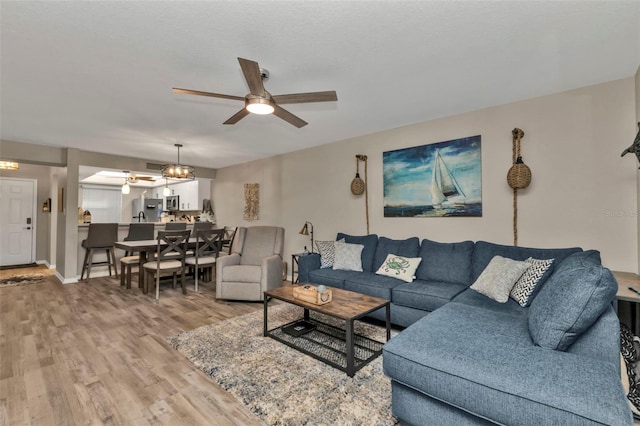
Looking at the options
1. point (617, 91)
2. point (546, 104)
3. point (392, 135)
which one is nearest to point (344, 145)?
point (392, 135)

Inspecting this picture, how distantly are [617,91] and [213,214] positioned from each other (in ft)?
24.2

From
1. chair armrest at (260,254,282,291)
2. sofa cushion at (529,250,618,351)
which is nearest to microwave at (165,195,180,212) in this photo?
chair armrest at (260,254,282,291)

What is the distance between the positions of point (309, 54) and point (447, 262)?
2.52 meters

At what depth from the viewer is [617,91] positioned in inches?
103

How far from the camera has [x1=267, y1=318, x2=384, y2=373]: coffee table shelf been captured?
7.82ft

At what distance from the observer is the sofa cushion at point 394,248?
3.56 metres

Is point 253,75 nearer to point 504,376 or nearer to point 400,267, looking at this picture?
point 504,376

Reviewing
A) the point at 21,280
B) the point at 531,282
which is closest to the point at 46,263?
the point at 21,280

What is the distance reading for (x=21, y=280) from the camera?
5.21 m

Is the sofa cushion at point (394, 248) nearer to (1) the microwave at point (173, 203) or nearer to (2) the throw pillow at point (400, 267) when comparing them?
(2) the throw pillow at point (400, 267)

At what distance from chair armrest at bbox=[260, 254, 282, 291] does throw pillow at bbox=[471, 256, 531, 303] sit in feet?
8.25

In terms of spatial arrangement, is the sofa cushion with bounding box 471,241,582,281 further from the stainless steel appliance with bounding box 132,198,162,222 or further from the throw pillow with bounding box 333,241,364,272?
the stainless steel appliance with bounding box 132,198,162,222

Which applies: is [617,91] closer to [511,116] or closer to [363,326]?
[511,116]

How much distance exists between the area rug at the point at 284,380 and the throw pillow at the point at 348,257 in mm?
922
